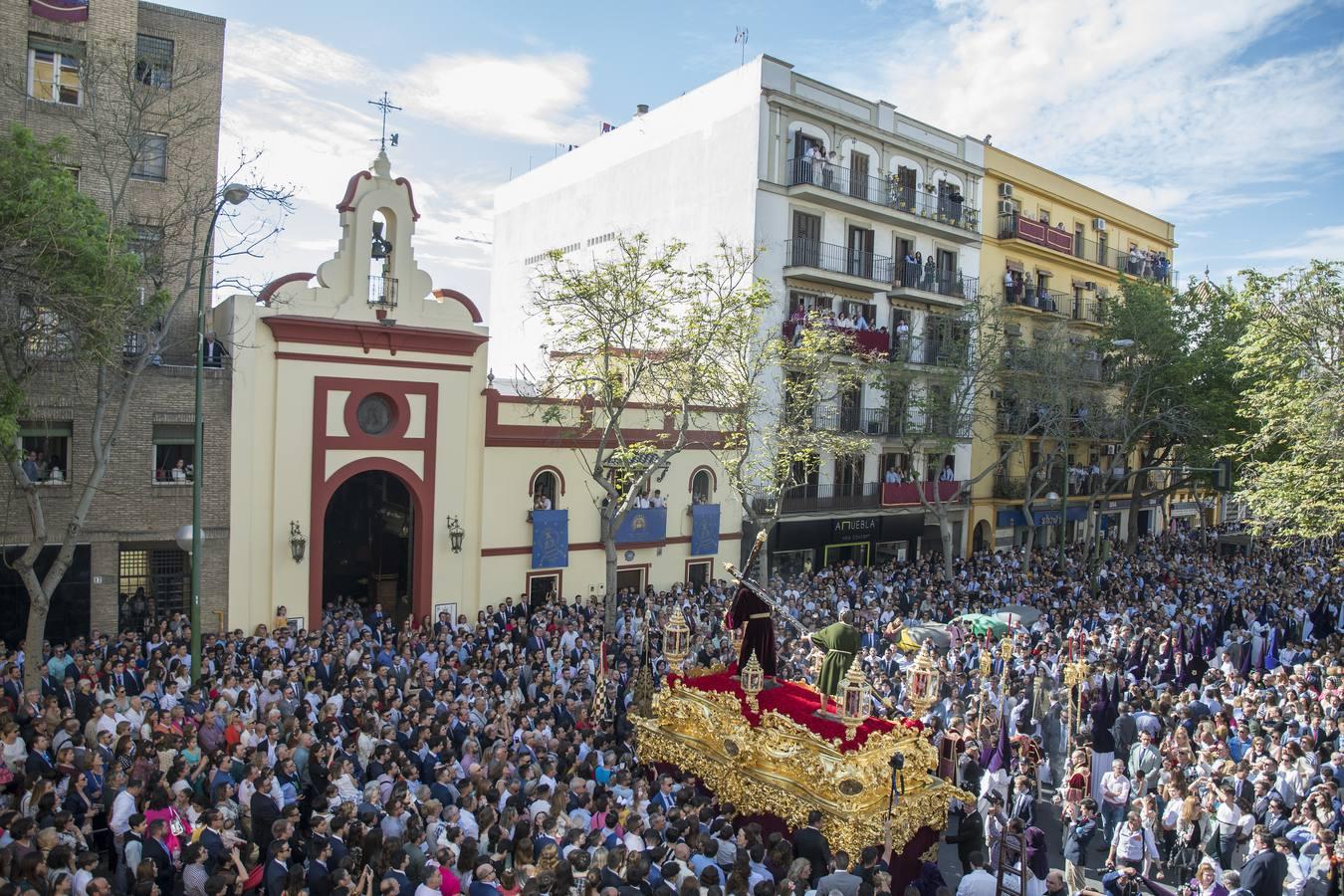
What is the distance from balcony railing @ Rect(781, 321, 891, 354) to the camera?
30406 millimetres

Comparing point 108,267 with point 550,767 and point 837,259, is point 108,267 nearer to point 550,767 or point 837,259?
point 550,767

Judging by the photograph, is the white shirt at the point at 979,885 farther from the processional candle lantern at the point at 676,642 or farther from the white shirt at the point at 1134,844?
the processional candle lantern at the point at 676,642

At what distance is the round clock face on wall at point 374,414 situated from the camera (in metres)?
22.7

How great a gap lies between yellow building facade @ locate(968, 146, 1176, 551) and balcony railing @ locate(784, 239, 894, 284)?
396cm

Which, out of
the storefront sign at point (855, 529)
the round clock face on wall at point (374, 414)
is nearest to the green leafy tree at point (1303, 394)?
the storefront sign at point (855, 529)

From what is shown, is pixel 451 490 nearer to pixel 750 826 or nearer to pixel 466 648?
pixel 466 648

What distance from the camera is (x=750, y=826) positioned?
11.0 metres

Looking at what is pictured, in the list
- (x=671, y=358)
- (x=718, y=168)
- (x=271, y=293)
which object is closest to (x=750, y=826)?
(x=671, y=358)

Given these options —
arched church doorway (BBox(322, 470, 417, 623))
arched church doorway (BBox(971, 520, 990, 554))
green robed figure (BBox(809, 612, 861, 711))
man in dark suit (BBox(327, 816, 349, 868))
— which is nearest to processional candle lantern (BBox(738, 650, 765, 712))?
green robed figure (BBox(809, 612, 861, 711))

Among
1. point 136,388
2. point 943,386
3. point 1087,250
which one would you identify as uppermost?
point 1087,250

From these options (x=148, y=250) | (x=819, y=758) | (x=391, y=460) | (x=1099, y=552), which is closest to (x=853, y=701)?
(x=819, y=758)

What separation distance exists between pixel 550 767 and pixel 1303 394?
22.3 metres

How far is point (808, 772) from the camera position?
12258 mm

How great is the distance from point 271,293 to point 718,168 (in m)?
16.1
